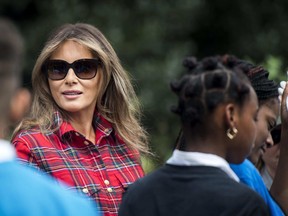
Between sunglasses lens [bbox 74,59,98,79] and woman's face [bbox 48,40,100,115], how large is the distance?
0.06 feet

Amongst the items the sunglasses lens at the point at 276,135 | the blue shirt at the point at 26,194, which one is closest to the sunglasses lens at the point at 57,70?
the sunglasses lens at the point at 276,135

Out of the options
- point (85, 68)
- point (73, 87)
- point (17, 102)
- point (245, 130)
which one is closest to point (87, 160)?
point (73, 87)

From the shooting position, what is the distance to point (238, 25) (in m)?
15.8

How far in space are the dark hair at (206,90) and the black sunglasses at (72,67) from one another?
1.23 m

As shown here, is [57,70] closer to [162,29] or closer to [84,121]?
[84,121]

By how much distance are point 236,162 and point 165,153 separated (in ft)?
22.5

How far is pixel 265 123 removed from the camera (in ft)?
15.0

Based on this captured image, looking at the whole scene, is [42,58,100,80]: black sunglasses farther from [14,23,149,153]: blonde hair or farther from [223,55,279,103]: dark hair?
[223,55,279,103]: dark hair

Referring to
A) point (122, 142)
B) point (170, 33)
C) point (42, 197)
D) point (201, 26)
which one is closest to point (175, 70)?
point (170, 33)

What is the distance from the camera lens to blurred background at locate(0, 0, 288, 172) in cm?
1375

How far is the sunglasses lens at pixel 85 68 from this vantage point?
487cm

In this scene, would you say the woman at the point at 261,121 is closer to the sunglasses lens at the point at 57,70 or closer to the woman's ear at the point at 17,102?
the sunglasses lens at the point at 57,70

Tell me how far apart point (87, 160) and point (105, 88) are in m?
0.48

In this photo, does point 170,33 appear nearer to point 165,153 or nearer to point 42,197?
point 165,153
